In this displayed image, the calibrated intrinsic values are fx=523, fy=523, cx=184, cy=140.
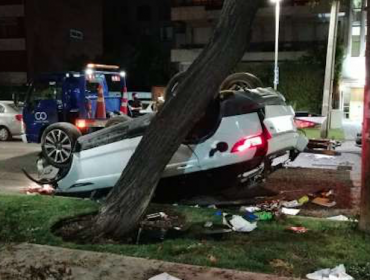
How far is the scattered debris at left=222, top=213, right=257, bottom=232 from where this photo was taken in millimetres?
6023

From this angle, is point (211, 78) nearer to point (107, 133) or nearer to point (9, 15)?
point (107, 133)

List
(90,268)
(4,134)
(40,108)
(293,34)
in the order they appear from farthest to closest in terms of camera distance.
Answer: (293,34) → (4,134) → (40,108) → (90,268)

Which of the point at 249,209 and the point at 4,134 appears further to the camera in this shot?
the point at 4,134

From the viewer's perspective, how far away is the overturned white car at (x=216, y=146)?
716 cm

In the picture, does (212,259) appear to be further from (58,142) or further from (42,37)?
(42,37)

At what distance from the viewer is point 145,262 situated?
491 cm

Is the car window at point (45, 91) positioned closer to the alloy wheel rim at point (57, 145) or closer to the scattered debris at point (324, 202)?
the alloy wheel rim at point (57, 145)

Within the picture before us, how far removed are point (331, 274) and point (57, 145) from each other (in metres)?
6.65

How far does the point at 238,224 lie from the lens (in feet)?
20.1

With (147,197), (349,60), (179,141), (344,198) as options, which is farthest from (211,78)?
(349,60)

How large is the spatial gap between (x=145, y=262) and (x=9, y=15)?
39125 millimetres

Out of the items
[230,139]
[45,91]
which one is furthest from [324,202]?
[45,91]

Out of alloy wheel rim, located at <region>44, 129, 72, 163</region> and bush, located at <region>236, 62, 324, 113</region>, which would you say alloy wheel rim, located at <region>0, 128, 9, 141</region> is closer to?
alloy wheel rim, located at <region>44, 129, 72, 163</region>

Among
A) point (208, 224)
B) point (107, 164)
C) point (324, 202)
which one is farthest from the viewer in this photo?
point (324, 202)
